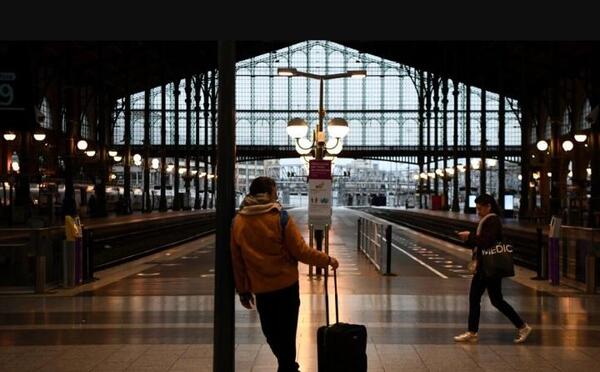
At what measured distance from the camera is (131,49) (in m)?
48.2

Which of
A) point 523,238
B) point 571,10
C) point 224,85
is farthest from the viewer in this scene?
point 523,238

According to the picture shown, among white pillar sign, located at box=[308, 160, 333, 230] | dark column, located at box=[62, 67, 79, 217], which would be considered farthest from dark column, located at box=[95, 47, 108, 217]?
white pillar sign, located at box=[308, 160, 333, 230]

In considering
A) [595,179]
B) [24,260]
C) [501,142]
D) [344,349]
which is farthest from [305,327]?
[501,142]

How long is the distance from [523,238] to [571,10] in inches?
784

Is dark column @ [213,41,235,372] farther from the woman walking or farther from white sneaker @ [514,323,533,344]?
white sneaker @ [514,323,533,344]

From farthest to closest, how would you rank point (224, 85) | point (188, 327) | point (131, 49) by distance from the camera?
point (131, 49)
point (188, 327)
point (224, 85)

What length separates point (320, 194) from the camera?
15.5 m

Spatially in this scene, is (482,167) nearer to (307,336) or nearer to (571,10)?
(307,336)

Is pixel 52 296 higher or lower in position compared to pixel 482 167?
lower

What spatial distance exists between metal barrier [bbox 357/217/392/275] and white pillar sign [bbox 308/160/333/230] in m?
2.14

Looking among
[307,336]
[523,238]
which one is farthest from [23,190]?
[307,336]

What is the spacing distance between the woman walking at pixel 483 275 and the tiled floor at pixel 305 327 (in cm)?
19

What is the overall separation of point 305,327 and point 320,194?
18.6 ft

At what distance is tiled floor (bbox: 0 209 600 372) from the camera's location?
807 cm
